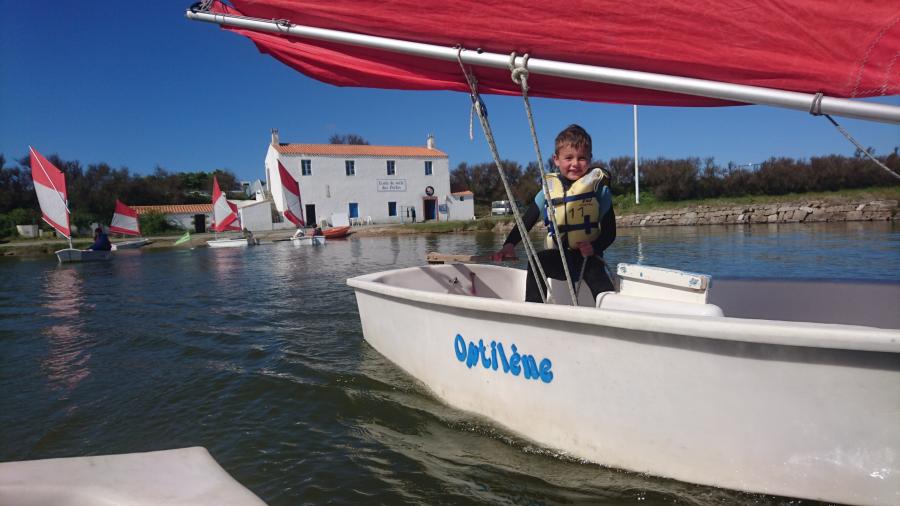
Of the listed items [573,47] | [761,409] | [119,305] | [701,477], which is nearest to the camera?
[761,409]

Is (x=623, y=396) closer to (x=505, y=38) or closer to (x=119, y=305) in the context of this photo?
(x=505, y=38)

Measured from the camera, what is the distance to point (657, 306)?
2500 millimetres

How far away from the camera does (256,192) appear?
42.0 m

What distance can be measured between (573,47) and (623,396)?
1662 mm

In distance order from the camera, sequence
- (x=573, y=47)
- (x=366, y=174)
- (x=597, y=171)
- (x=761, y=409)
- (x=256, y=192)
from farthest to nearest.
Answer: (x=256, y=192)
(x=366, y=174)
(x=597, y=171)
(x=573, y=47)
(x=761, y=409)

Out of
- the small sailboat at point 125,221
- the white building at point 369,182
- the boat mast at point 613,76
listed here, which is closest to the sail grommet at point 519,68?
the boat mast at point 613,76

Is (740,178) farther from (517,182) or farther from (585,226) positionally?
(585,226)

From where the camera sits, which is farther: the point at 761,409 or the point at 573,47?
the point at 573,47

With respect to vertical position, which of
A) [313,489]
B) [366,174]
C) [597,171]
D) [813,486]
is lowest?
[313,489]

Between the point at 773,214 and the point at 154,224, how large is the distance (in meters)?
39.2

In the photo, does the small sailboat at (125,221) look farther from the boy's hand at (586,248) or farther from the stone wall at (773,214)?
the boy's hand at (586,248)

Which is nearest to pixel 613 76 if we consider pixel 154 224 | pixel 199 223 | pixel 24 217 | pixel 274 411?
pixel 274 411

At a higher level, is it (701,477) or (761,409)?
(761,409)

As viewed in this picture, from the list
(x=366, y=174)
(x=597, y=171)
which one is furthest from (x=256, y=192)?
(x=597, y=171)
